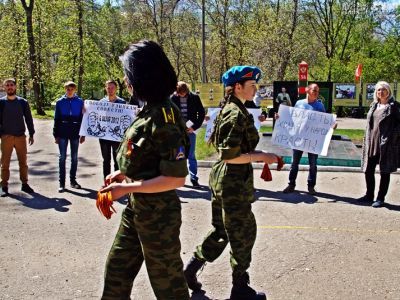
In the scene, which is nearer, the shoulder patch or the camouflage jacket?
the shoulder patch

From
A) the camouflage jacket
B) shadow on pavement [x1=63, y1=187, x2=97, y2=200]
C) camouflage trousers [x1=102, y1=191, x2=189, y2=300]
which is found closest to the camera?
camouflage trousers [x1=102, y1=191, x2=189, y2=300]

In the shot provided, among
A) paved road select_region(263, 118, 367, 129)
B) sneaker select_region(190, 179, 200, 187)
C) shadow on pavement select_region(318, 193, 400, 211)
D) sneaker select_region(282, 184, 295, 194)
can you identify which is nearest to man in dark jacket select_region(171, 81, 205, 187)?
sneaker select_region(190, 179, 200, 187)

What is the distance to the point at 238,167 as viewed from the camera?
3.77m

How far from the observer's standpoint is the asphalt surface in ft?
14.2

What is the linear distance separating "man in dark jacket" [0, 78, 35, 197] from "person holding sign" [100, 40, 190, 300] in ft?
18.3

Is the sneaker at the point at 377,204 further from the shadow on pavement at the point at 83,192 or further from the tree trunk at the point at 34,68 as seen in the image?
the tree trunk at the point at 34,68

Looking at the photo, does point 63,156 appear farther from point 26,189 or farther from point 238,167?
point 238,167

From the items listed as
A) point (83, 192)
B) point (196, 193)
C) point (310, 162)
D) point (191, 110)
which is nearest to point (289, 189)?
point (310, 162)

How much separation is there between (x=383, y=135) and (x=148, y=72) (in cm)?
555

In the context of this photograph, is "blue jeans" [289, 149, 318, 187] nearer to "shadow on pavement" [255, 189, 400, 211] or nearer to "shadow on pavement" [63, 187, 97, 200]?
"shadow on pavement" [255, 189, 400, 211]

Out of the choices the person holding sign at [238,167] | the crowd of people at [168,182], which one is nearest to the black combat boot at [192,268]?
the crowd of people at [168,182]

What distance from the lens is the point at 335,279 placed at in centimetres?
450

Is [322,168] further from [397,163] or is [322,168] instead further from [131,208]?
[131,208]

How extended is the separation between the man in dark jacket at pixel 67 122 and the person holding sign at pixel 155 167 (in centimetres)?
576
